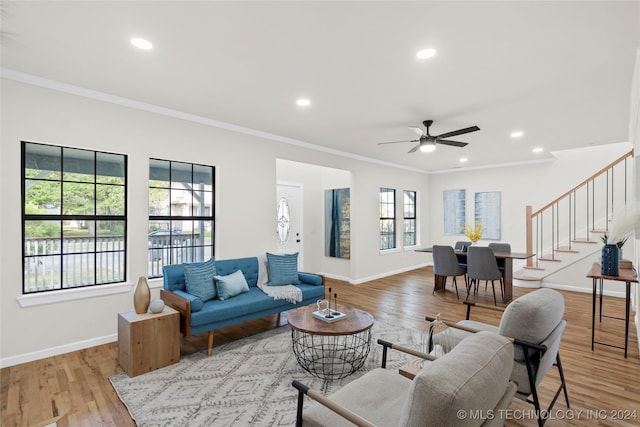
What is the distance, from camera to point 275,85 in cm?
319

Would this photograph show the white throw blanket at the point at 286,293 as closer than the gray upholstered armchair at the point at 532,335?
No

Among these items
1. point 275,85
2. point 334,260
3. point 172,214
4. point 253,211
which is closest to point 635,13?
point 275,85

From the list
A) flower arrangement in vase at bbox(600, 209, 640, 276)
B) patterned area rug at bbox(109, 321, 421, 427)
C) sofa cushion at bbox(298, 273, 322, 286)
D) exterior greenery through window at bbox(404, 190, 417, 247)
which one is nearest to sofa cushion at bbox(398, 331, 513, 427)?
patterned area rug at bbox(109, 321, 421, 427)

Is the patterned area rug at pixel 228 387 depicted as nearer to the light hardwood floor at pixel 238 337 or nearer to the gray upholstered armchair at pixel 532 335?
the light hardwood floor at pixel 238 337

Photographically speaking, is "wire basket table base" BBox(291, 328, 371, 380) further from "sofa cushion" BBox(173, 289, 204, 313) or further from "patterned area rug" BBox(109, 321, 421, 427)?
"sofa cushion" BBox(173, 289, 204, 313)

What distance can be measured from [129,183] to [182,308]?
159cm

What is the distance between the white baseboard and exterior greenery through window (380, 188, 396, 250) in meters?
5.57

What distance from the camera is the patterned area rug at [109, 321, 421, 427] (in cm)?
222

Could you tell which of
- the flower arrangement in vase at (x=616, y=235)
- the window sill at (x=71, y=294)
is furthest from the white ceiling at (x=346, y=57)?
the window sill at (x=71, y=294)

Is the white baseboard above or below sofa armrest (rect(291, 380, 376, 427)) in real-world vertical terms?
below

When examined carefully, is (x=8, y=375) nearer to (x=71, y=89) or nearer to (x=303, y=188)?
(x=71, y=89)

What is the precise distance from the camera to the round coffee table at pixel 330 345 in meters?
2.73

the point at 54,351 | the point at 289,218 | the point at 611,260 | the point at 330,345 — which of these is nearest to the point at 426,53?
the point at 611,260

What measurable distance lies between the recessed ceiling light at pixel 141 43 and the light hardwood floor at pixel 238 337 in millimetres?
2574
